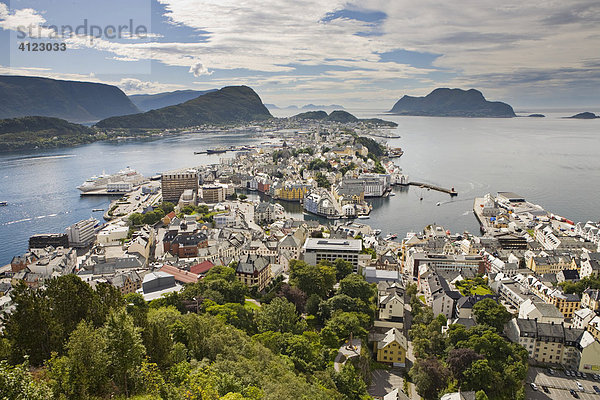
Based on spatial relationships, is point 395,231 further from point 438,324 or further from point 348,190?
point 438,324

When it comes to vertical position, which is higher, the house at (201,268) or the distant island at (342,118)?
the distant island at (342,118)

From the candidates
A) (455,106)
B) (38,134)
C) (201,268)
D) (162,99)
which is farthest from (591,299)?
(162,99)

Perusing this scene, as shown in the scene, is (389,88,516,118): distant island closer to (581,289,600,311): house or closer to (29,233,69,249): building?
(581,289,600,311): house

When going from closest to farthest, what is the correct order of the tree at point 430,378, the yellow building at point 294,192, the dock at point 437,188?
the tree at point 430,378
the dock at point 437,188
the yellow building at point 294,192

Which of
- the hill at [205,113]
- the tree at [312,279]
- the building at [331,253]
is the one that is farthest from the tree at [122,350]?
the hill at [205,113]

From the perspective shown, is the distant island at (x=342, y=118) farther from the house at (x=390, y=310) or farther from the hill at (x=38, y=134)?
the house at (x=390, y=310)

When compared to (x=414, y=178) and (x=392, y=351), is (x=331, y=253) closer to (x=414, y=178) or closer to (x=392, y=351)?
(x=392, y=351)

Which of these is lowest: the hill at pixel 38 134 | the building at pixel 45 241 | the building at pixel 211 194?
the building at pixel 45 241

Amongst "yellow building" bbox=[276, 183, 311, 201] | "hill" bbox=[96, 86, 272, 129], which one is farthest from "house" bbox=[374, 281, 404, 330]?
"hill" bbox=[96, 86, 272, 129]
